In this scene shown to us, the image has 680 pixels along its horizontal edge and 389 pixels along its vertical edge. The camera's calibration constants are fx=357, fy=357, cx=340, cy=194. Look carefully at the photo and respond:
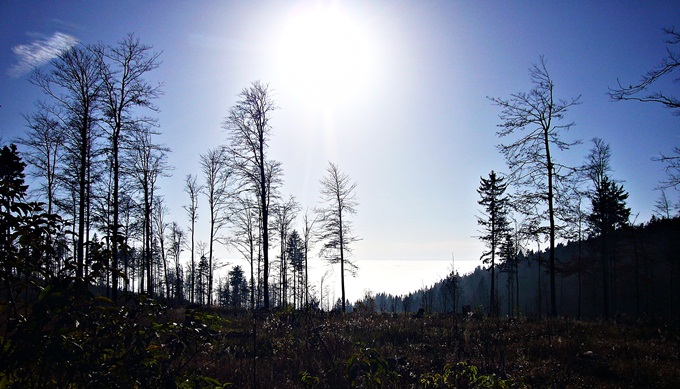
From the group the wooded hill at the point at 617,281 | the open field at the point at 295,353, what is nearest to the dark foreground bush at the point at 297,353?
the open field at the point at 295,353

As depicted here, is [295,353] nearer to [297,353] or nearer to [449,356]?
[297,353]

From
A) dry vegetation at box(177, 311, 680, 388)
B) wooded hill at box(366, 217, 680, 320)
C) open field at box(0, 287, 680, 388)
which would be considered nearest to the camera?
open field at box(0, 287, 680, 388)

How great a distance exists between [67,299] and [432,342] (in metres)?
9.72

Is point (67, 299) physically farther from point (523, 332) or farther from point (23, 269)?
point (523, 332)

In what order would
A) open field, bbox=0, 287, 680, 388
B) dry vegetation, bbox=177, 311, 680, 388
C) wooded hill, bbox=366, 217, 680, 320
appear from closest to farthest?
open field, bbox=0, 287, 680, 388 → dry vegetation, bbox=177, 311, 680, 388 → wooded hill, bbox=366, 217, 680, 320

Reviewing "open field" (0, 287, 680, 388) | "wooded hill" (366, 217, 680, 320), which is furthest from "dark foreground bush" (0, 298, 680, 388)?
"wooded hill" (366, 217, 680, 320)

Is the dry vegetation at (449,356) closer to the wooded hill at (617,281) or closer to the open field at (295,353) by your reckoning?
the open field at (295,353)

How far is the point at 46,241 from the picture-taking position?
8.31 ft

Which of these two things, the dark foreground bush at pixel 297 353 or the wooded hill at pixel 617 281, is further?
the wooded hill at pixel 617 281

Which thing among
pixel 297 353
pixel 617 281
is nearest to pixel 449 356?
pixel 297 353

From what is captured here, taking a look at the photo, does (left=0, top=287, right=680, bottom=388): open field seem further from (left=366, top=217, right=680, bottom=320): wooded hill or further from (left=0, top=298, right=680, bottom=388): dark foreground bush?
(left=366, top=217, right=680, bottom=320): wooded hill

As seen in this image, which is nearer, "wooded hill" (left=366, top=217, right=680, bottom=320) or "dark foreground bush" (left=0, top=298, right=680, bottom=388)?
"dark foreground bush" (left=0, top=298, right=680, bottom=388)

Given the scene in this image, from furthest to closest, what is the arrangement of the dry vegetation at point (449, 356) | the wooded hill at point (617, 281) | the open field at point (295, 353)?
the wooded hill at point (617, 281) → the dry vegetation at point (449, 356) → the open field at point (295, 353)

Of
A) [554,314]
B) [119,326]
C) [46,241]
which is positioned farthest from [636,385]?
[554,314]
